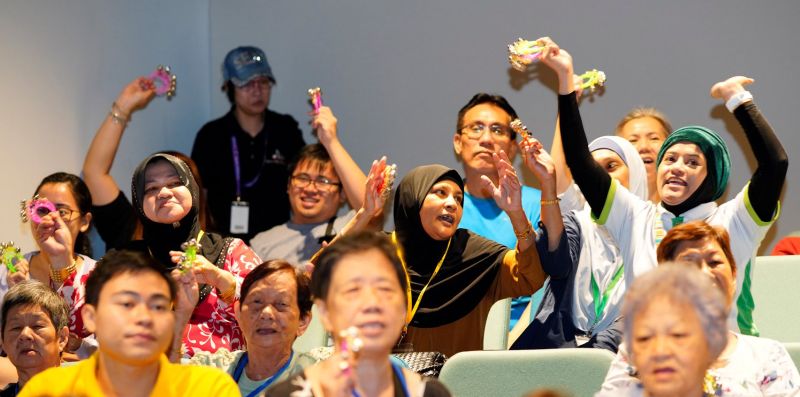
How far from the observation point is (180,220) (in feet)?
12.4

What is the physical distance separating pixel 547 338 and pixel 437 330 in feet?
1.24

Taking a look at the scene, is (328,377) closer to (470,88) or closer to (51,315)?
(51,315)

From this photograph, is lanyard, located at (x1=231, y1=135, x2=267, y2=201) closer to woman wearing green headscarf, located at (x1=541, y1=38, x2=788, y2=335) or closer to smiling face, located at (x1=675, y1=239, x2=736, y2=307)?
woman wearing green headscarf, located at (x1=541, y1=38, x2=788, y2=335)

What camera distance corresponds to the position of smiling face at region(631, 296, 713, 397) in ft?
7.50

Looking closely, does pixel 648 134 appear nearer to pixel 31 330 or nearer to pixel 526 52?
pixel 526 52

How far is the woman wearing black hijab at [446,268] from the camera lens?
369cm

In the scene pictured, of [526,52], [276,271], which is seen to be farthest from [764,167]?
[276,271]

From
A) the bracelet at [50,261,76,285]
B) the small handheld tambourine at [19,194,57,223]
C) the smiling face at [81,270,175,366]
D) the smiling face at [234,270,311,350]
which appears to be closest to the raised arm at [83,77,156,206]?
the small handheld tambourine at [19,194,57,223]

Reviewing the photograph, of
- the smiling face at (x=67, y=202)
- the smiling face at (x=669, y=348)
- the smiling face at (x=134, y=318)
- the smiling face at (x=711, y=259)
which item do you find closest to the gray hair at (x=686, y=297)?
the smiling face at (x=669, y=348)

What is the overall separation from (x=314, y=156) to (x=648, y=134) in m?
1.40

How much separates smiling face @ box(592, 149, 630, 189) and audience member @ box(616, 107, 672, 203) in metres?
0.27

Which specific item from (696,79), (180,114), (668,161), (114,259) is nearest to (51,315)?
(114,259)

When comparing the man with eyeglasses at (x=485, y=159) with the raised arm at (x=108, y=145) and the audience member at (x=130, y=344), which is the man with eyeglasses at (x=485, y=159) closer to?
the raised arm at (x=108, y=145)

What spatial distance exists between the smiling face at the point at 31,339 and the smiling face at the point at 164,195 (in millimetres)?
540
